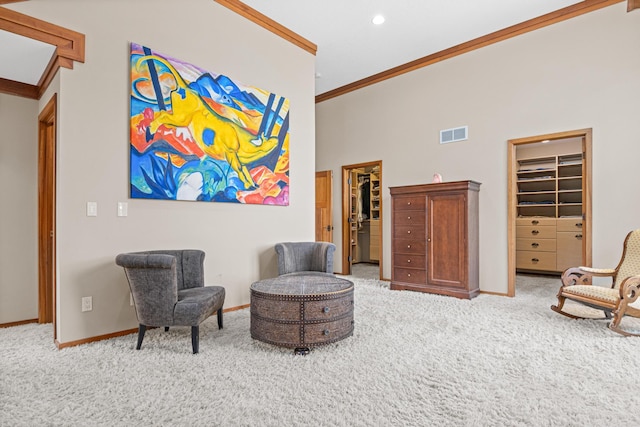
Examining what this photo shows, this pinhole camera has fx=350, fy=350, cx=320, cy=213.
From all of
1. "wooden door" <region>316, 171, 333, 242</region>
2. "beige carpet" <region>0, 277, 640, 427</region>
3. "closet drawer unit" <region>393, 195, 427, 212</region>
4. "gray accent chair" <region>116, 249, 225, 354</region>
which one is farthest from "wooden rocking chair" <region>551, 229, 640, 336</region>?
"wooden door" <region>316, 171, 333, 242</region>

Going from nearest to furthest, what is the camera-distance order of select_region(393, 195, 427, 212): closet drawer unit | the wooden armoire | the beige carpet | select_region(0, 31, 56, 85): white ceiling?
the beige carpet → select_region(0, 31, 56, 85): white ceiling → the wooden armoire → select_region(393, 195, 427, 212): closet drawer unit

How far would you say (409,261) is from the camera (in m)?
5.09

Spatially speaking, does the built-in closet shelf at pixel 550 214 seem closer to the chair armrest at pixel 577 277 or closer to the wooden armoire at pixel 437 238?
the wooden armoire at pixel 437 238

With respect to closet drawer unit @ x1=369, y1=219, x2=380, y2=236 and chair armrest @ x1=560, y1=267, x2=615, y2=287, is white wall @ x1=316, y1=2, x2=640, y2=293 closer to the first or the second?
chair armrest @ x1=560, y1=267, x2=615, y2=287

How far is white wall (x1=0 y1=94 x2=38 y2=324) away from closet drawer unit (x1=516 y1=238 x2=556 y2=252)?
747 cm

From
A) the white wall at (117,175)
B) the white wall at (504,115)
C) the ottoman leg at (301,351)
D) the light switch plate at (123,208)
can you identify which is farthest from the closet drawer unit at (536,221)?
the light switch plate at (123,208)

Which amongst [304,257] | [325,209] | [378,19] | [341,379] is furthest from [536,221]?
[341,379]

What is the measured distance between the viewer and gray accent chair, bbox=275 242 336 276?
3.98 meters

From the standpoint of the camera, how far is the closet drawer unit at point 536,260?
6363 mm

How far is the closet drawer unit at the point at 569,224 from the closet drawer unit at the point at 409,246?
10.4ft

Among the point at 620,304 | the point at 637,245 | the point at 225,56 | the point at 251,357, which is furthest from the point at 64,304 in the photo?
the point at 637,245

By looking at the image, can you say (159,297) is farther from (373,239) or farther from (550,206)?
(550,206)

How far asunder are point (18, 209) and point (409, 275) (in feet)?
15.4

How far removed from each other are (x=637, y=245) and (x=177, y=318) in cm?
438
